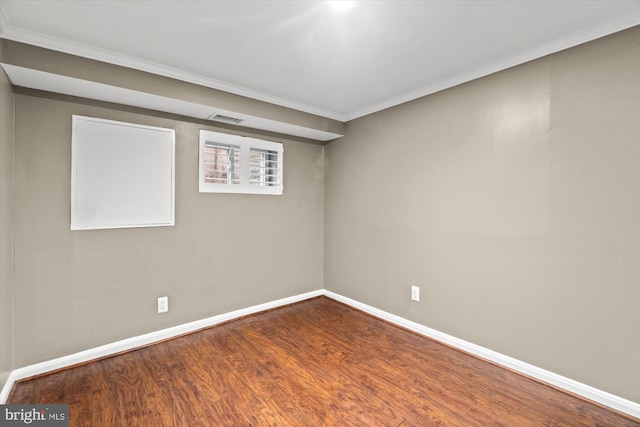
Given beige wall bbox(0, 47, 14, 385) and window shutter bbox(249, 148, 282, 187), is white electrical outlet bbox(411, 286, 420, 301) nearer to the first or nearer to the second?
window shutter bbox(249, 148, 282, 187)

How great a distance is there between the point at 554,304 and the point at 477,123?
1.48m

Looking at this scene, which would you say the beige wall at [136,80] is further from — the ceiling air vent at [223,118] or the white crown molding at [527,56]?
the white crown molding at [527,56]

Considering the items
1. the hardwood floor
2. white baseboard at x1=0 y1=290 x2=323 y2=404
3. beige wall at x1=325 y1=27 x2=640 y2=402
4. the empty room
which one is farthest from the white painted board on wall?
beige wall at x1=325 y1=27 x2=640 y2=402

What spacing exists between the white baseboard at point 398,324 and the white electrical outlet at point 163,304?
19cm

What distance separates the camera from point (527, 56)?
2123 millimetres

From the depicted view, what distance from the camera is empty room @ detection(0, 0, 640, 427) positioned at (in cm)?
179

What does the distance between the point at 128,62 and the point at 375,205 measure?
2.57m

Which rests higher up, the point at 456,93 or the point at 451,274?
the point at 456,93

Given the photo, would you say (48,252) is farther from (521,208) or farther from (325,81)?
(521,208)

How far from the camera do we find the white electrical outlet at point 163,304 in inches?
107

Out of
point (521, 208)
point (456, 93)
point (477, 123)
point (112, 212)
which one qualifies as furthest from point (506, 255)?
point (112, 212)

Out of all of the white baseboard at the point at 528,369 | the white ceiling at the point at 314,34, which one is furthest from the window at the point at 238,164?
the white baseboard at the point at 528,369

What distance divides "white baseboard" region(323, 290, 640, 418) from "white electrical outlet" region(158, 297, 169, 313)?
2173mm

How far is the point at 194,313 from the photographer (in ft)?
9.66
